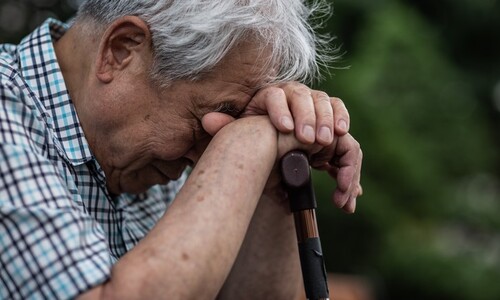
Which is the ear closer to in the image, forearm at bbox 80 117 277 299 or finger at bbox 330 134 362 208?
forearm at bbox 80 117 277 299

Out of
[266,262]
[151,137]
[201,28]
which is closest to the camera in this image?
[201,28]

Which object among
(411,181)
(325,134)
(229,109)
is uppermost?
(229,109)

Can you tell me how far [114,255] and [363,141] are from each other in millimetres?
4735

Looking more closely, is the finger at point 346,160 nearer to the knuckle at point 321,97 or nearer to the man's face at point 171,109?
the knuckle at point 321,97

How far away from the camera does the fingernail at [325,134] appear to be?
6.35ft

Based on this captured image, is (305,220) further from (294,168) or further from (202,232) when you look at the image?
(202,232)

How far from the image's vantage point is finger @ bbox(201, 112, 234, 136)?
1952mm

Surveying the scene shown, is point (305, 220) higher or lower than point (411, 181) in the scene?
higher

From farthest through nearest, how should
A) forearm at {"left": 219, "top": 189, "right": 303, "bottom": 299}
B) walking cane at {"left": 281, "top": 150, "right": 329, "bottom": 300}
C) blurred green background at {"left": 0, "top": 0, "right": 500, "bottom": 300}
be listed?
blurred green background at {"left": 0, "top": 0, "right": 500, "bottom": 300} → forearm at {"left": 219, "top": 189, "right": 303, "bottom": 299} → walking cane at {"left": 281, "top": 150, "right": 329, "bottom": 300}

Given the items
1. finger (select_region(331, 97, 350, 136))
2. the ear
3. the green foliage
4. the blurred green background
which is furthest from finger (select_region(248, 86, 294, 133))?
the green foliage

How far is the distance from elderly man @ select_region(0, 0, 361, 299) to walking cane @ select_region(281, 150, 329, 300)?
4 cm

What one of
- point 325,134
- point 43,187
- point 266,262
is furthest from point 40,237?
point 266,262

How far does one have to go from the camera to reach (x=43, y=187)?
5.35ft

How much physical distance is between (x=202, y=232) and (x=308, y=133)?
43 centimetres
